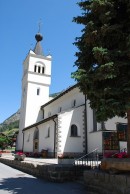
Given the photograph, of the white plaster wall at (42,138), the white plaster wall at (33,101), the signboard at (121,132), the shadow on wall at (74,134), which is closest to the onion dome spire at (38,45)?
the white plaster wall at (33,101)

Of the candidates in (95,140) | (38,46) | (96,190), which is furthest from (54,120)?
(38,46)

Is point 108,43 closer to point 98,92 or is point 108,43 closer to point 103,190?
point 98,92

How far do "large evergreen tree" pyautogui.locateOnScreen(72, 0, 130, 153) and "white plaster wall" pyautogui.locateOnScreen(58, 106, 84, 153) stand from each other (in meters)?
16.2

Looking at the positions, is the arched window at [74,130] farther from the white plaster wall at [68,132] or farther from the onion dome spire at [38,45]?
the onion dome spire at [38,45]

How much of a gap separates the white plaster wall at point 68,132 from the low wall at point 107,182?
1624 cm

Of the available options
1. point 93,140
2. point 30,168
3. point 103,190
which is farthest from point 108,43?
point 93,140

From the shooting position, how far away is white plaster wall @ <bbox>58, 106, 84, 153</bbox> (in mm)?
25781

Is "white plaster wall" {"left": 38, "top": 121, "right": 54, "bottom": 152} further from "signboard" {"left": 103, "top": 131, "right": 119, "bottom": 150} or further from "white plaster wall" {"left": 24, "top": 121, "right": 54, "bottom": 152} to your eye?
"signboard" {"left": 103, "top": 131, "right": 119, "bottom": 150}

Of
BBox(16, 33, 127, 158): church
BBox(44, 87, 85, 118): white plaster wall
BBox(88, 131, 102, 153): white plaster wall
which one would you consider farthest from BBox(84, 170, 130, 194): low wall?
BBox(44, 87, 85, 118): white plaster wall

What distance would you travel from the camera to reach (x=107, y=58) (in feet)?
29.9

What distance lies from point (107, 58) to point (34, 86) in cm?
A: 3504

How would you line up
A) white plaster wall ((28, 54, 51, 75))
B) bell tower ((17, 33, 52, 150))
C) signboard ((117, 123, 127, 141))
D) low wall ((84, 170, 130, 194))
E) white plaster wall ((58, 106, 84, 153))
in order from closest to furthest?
low wall ((84, 170, 130, 194)) < signboard ((117, 123, 127, 141)) < white plaster wall ((58, 106, 84, 153)) < bell tower ((17, 33, 52, 150)) < white plaster wall ((28, 54, 51, 75))

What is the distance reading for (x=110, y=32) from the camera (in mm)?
9516

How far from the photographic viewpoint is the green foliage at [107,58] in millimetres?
8866
